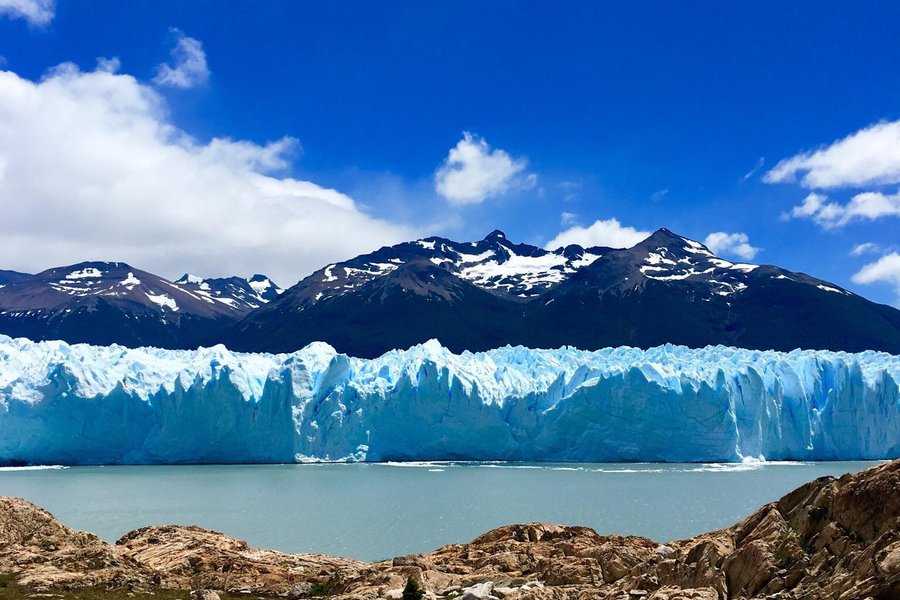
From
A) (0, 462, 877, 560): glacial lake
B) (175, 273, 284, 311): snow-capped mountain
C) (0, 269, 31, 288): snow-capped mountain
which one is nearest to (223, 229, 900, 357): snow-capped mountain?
(175, 273, 284, 311): snow-capped mountain

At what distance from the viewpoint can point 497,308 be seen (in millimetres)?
112750

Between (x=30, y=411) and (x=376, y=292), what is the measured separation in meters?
74.5

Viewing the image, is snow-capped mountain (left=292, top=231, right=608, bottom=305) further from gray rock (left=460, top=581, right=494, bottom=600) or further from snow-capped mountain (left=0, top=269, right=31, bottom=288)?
gray rock (left=460, top=581, right=494, bottom=600)

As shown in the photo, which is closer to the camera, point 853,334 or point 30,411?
point 30,411

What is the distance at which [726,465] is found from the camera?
147ft

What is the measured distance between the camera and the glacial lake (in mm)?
22250

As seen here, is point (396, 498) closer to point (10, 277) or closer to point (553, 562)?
point (553, 562)

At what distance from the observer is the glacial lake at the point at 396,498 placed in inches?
876

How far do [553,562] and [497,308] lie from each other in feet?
334

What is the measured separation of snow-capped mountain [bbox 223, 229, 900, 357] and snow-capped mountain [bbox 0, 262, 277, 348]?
51.4ft

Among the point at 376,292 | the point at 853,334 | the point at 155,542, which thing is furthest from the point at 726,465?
the point at 376,292

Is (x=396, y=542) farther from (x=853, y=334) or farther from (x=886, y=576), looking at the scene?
(x=853, y=334)

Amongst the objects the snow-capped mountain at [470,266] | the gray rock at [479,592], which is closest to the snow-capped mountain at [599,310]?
the snow-capped mountain at [470,266]

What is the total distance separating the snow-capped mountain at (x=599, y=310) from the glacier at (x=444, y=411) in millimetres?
50196
